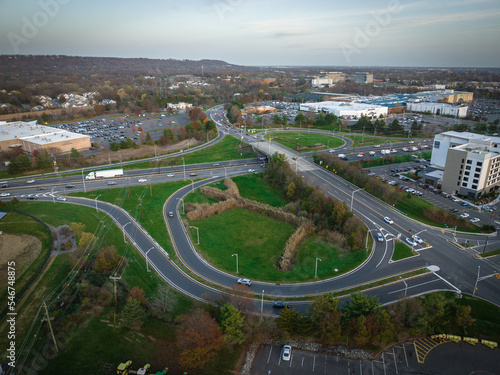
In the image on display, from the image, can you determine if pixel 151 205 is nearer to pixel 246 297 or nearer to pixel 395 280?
pixel 246 297

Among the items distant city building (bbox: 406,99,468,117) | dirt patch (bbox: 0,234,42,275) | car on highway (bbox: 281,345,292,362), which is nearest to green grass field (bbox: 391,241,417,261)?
car on highway (bbox: 281,345,292,362)

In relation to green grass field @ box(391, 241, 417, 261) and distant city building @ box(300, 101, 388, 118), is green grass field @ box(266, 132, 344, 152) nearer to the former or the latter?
distant city building @ box(300, 101, 388, 118)

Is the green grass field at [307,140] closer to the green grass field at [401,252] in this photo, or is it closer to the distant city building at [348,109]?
the distant city building at [348,109]

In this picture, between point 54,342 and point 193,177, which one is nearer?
point 54,342

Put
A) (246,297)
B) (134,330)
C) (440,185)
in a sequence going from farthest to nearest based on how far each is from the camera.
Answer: (440,185)
(246,297)
(134,330)

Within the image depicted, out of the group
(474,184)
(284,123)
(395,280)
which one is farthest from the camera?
(284,123)

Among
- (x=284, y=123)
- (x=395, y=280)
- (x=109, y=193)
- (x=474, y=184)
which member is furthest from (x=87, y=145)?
(x=474, y=184)

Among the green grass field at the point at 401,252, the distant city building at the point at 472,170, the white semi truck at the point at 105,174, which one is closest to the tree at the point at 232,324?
the green grass field at the point at 401,252
